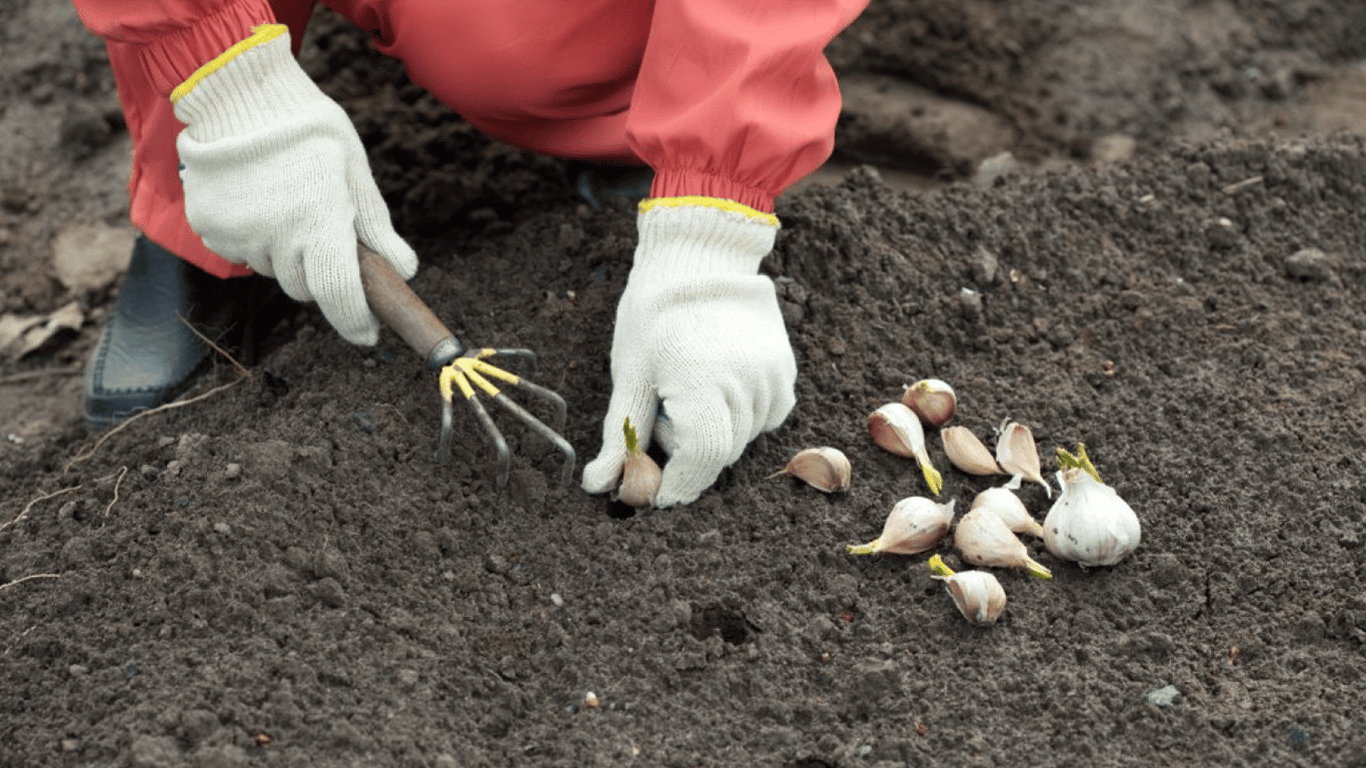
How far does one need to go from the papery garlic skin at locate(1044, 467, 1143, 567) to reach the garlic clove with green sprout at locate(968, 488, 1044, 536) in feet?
0.11

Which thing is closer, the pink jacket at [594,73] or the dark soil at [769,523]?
the dark soil at [769,523]

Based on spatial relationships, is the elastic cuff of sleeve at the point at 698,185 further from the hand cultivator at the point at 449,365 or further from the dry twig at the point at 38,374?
the dry twig at the point at 38,374

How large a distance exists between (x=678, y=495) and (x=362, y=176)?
1.99 feet

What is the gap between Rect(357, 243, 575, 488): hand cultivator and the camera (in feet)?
5.50

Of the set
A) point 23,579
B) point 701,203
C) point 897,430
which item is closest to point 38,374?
point 23,579

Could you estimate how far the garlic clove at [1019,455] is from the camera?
180 centimetres

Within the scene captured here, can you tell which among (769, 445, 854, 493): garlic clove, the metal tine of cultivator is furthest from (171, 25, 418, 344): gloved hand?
(769, 445, 854, 493): garlic clove

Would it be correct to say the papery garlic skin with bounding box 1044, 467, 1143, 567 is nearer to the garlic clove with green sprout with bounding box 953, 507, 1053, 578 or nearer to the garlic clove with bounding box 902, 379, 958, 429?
the garlic clove with green sprout with bounding box 953, 507, 1053, 578

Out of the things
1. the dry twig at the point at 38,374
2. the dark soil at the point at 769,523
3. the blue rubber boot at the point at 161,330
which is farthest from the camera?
the dry twig at the point at 38,374

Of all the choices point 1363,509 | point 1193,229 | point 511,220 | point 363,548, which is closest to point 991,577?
point 1363,509

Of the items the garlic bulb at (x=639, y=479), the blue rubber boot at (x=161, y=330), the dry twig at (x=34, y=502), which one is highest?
the garlic bulb at (x=639, y=479)

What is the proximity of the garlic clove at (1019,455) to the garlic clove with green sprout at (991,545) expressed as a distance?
12 cm

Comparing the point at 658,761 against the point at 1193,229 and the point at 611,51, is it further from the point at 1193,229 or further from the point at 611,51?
the point at 1193,229

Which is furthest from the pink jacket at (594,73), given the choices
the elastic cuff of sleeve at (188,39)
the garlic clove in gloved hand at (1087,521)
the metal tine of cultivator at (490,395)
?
the garlic clove in gloved hand at (1087,521)
